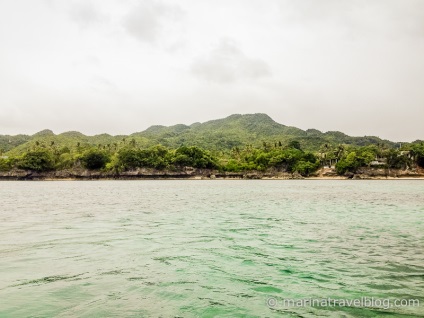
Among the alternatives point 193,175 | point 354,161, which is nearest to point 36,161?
point 193,175

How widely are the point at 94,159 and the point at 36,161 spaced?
87.7 ft

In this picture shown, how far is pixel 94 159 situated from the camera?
568 feet

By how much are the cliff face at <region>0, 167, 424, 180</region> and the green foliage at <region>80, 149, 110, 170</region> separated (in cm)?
323

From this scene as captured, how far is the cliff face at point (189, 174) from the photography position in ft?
545

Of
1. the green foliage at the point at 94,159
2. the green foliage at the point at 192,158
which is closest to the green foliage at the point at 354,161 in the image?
the green foliage at the point at 192,158

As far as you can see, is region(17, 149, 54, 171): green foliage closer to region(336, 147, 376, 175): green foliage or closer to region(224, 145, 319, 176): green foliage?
region(224, 145, 319, 176): green foliage

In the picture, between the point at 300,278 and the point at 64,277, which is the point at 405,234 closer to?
the point at 300,278

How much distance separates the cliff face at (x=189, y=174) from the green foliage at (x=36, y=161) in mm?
4204

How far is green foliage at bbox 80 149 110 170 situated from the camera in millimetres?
171375

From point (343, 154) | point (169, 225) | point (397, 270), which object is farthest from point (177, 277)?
point (343, 154)

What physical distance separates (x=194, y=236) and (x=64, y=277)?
25.7 feet

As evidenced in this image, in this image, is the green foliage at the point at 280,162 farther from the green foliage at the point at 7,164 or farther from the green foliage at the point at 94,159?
the green foliage at the point at 7,164

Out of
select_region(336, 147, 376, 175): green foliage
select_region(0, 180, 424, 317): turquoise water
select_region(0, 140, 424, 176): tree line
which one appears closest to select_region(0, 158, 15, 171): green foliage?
select_region(0, 140, 424, 176): tree line

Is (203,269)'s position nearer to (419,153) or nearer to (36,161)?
(36,161)
